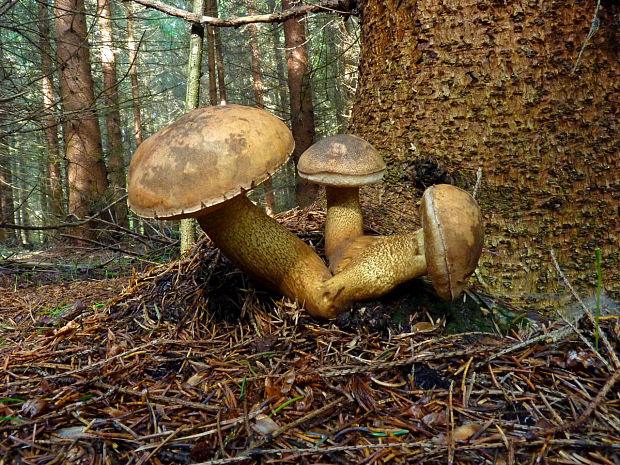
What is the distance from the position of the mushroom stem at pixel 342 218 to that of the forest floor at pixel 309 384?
39 cm

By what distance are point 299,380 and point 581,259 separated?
1525 mm

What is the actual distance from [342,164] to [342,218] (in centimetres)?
33

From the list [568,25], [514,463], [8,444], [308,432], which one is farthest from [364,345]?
[568,25]

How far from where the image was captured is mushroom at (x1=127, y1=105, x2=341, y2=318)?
54.5 inches

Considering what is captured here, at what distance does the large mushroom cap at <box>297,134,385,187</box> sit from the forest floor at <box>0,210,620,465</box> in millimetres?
589

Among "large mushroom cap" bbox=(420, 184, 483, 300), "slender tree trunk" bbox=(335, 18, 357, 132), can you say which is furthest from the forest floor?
"slender tree trunk" bbox=(335, 18, 357, 132)

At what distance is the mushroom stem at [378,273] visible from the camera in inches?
64.9

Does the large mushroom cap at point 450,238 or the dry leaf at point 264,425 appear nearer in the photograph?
the dry leaf at point 264,425

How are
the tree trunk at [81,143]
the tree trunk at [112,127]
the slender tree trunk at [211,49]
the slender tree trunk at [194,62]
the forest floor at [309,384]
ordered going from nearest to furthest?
the forest floor at [309,384] → the slender tree trunk at [194,62] → the tree trunk at [81,143] → the slender tree trunk at [211,49] → the tree trunk at [112,127]

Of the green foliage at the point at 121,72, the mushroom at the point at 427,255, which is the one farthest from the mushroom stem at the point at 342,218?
the green foliage at the point at 121,72

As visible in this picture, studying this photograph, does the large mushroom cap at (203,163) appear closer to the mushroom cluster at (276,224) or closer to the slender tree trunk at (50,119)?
the mushroom cluster at (276,224)

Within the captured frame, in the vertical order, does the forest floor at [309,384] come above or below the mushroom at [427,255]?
below

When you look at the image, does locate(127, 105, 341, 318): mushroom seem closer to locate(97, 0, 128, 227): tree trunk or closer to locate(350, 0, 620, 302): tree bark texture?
locate(350, 0, 620, 302): tree bark texture

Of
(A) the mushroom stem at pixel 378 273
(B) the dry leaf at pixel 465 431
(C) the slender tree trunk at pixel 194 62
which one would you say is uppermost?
(C) the slender tree trunk at pixel 194 62
